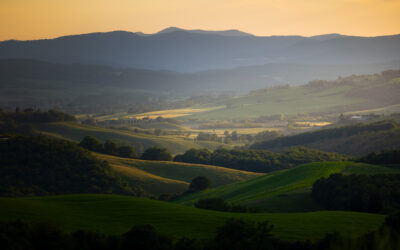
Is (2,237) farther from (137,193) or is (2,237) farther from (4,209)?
(137,193)

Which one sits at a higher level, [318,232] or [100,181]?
[318,232]

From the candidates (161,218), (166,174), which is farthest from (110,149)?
(161,218)

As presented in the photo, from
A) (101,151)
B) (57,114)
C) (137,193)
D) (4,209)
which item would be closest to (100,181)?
(137,193)

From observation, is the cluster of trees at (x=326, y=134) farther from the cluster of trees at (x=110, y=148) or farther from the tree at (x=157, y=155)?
the cluster of trees at (x=110, y=148)

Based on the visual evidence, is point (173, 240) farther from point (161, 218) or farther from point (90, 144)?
point (90, 144)

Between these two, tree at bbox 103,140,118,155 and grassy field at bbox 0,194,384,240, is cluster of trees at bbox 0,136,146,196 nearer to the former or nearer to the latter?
tree at bbox 103,140,118,155

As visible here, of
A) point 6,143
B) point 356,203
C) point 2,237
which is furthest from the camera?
point 6,143

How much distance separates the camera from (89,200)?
112ft

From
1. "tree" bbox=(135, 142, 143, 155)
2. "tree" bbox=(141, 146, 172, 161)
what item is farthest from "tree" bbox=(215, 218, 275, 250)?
"tree" bbox=(135, 142, 143, 155)

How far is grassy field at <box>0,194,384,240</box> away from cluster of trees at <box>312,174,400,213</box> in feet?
21.7

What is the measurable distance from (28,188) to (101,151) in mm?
35589

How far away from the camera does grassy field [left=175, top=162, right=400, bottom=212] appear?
40.8 m

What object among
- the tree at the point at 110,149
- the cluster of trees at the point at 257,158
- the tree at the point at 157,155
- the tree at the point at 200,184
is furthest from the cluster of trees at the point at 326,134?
the tree at the point at 200,184

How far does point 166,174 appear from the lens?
271 feet
